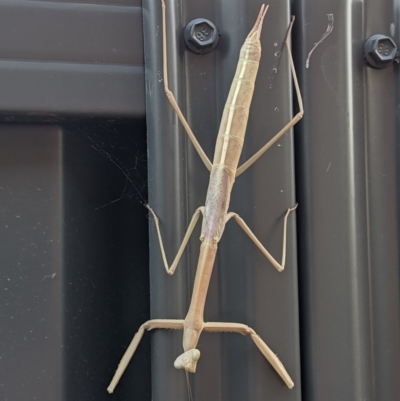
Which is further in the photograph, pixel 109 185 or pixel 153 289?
pixel 109 185

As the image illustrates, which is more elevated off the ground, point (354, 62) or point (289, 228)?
point (354, 62)

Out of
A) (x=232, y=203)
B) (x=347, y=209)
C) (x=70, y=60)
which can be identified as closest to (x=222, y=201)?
(x=232, y=203)

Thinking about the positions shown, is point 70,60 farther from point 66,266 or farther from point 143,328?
point 143,328

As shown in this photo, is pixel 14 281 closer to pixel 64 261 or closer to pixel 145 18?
pixel 64 261

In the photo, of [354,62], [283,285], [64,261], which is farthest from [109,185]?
[354,62]

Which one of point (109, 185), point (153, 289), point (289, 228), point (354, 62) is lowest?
point (153, 289)

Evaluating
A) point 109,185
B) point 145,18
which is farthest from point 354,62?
point 109,185

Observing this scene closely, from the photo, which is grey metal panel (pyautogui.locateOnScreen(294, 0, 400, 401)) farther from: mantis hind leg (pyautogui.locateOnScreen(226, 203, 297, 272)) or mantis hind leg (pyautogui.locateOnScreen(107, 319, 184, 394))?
mantis hind leg (pyautogui.locateOnScreen(107, 319, 184, 394))
